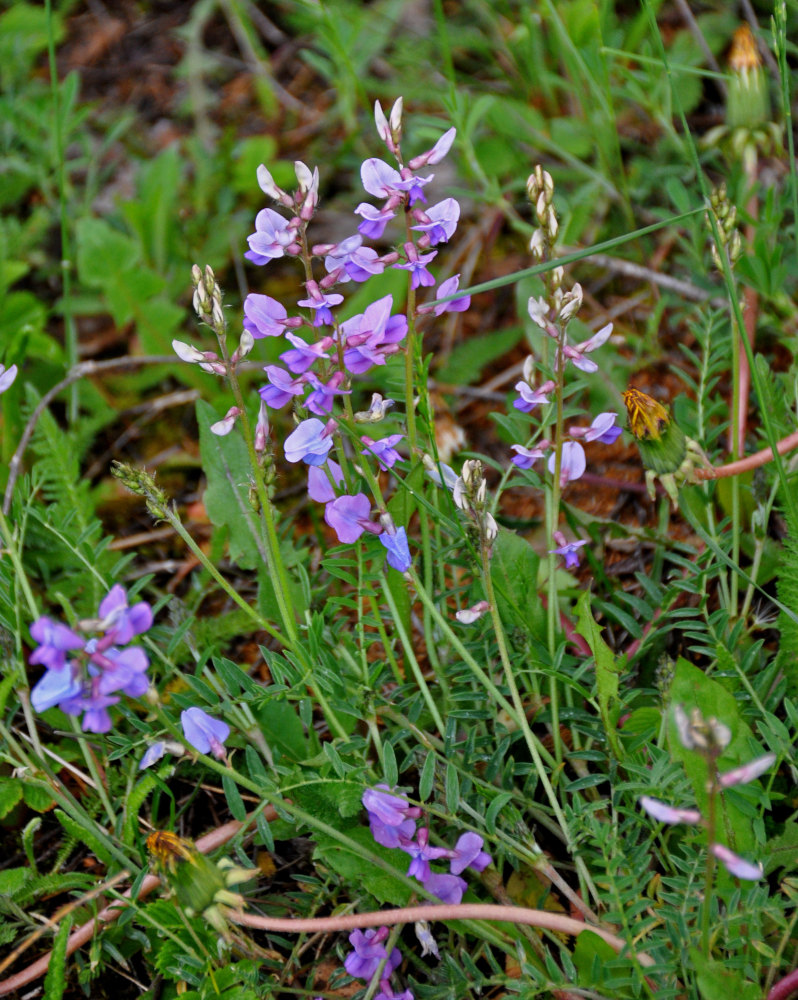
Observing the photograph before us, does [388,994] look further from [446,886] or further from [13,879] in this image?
[13,879]

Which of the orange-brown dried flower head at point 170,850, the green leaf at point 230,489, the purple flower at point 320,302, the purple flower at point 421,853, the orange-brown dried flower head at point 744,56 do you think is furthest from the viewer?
the orange-brown dried flower head at point 744,56

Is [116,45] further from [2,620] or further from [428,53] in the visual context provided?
[2,620]

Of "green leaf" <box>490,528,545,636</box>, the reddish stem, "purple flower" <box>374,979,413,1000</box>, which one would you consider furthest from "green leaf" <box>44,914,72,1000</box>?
"green leaf" <box>490,528,545,636</box>

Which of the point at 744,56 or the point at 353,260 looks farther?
the point at 744,56

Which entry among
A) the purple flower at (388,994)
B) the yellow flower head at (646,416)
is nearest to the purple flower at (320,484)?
the yellow flower head at (646,416)

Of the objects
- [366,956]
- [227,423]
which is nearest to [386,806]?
[366,956]

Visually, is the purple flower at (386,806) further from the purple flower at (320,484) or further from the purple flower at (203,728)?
the purple flower at (320,484)
